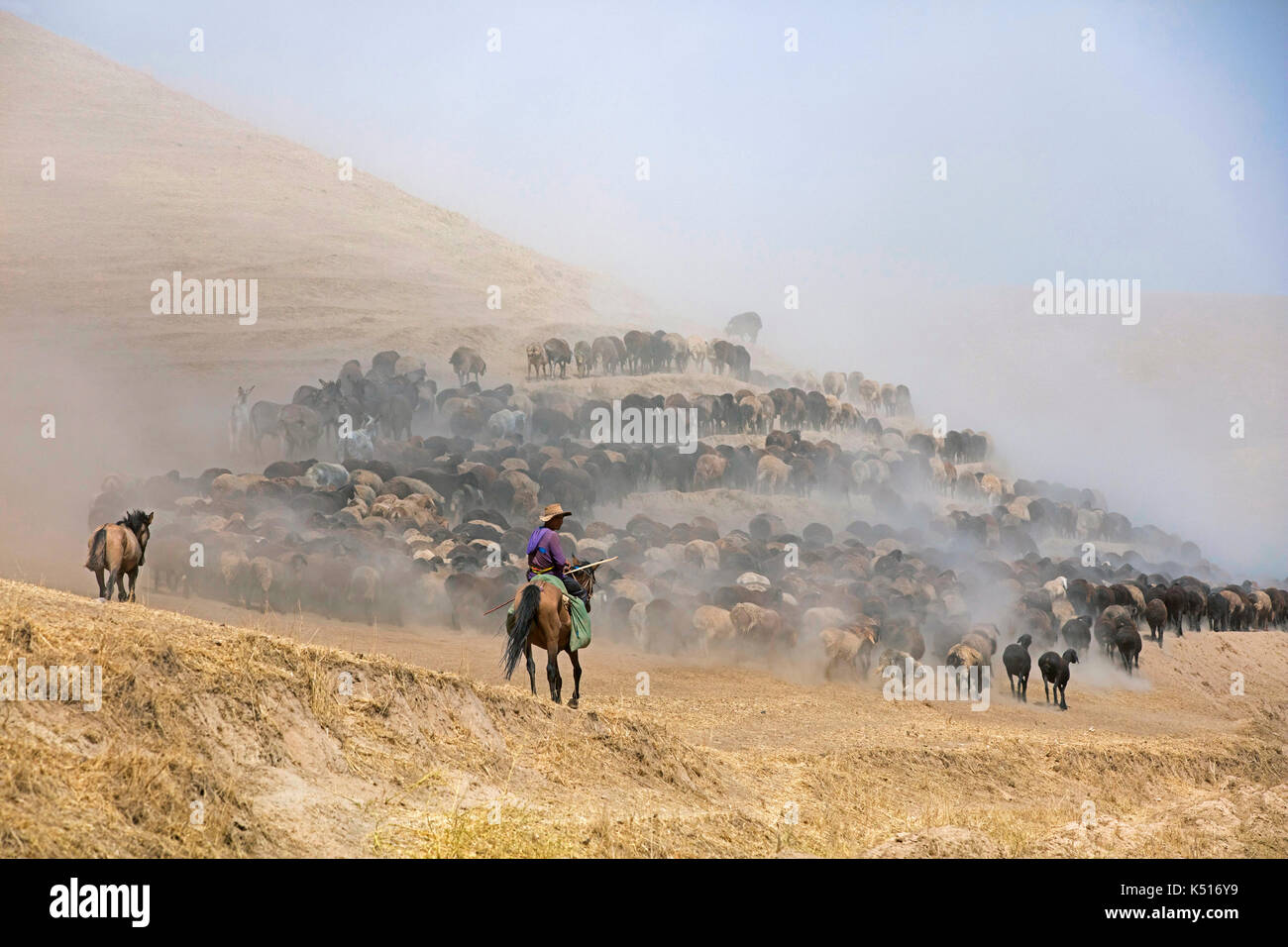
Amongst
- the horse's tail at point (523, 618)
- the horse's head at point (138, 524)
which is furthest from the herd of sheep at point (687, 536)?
the horse's tail at point (523, 618)

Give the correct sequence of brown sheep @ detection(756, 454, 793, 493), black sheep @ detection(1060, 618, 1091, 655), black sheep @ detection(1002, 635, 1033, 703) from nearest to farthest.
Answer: black sheep @ detection(1002, 635, 1033, 703)
black sheep @ detection(1060, 618, 1091, 655)
brown sheep @ detection(756, 454, 793, 493)

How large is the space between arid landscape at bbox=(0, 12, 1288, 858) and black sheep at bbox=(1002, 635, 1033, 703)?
51cm

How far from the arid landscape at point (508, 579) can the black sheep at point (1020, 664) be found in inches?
20.0

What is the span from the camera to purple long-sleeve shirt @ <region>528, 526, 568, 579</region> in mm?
12625

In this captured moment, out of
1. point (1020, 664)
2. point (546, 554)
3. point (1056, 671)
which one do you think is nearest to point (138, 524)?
point (546, 554)

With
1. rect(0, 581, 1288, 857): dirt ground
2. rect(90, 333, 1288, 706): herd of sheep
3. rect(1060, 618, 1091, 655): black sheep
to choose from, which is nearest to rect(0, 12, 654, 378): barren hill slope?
rect(90, 333, 1288, 706): herd of sheep

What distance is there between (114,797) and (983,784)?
36.3 feet

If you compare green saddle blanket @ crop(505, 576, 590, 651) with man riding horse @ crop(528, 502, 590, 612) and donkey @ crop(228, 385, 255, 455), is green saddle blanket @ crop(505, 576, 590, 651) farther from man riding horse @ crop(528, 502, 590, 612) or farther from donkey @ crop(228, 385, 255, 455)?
donkey @ crop(228, 385, 255, 455)

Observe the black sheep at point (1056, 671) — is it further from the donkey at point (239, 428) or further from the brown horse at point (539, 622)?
the donkey at point (239, 428)

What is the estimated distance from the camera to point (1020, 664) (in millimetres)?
24141

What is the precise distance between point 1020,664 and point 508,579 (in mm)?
11100

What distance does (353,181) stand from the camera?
292 ft

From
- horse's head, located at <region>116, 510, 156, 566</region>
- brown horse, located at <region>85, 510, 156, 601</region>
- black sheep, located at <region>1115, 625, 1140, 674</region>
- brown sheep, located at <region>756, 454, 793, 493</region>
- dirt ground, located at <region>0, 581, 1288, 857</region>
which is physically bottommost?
black sheep, located at <region>1115, 625, 1140, 674</region>
